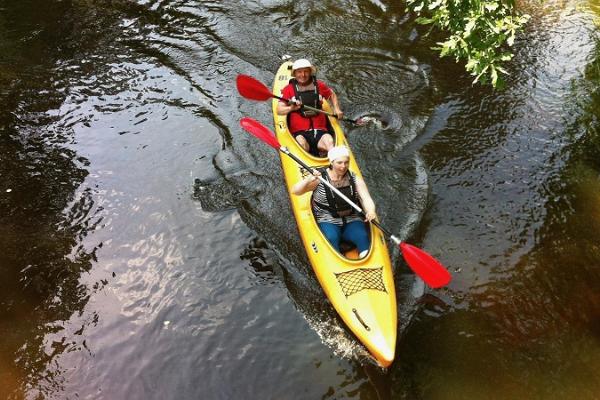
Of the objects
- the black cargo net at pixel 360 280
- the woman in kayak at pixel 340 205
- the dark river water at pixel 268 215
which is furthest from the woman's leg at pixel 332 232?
the dark river water at pixel 268 215

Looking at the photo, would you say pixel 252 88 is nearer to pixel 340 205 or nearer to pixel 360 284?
pixel 340 205

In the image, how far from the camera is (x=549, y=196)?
6039 mm

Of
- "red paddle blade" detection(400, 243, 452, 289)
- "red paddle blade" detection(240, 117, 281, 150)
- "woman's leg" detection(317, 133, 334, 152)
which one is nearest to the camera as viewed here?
"red paddle blade" detection(400, 243, 452, 289)

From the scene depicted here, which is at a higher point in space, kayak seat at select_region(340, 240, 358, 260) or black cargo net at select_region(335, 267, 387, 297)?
black cargo net at select_region(335, 267, 387, 297)

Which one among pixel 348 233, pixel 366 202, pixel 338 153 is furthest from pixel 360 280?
pixel 338 153

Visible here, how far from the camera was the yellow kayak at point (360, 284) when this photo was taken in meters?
4.08

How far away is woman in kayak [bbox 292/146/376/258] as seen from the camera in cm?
476

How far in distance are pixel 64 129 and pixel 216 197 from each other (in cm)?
328

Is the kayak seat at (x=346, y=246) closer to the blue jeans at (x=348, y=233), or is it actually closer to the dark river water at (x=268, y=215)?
the blue jeans at (x=348, y=233)

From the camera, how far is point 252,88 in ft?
22.7

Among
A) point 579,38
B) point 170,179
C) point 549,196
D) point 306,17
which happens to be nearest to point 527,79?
point 579,38

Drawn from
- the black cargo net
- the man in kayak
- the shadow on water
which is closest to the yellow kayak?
the black cargo net

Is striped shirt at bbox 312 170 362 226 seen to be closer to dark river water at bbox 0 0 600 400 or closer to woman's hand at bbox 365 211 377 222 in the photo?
woman's hand at bbox 365 211 377 222

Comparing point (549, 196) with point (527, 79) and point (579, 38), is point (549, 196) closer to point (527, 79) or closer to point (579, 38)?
point (527, 79)
